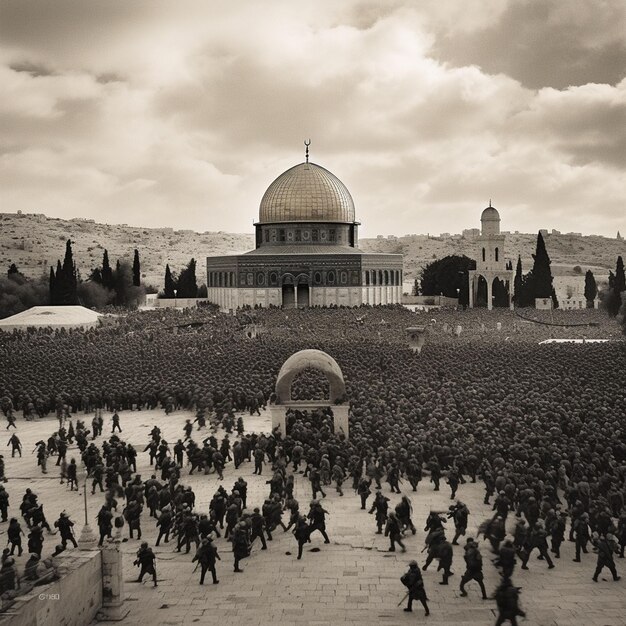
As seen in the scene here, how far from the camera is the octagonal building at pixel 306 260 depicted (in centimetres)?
6506

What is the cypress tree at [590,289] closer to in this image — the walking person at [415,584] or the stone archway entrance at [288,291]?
the stone archway entrance at [288,291]

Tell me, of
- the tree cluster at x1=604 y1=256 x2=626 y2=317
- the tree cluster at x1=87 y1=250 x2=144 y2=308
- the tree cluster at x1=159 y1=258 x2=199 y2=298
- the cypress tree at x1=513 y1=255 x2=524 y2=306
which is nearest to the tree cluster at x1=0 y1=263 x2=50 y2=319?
the tree cluster at x1=87 y1=250 x2=144 y2=308

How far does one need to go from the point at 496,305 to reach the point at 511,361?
132 feet

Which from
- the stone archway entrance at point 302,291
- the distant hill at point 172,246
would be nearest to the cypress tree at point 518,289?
the stone archway entrance at point 302,291

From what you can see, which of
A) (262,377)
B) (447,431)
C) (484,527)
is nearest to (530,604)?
(484,527)

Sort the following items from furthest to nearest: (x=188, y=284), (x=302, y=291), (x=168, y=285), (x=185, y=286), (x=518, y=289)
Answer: (x=185, y=286), (x=188, y=284), (x=168, y=285), (x=518, y=289), (x=302, y=291)

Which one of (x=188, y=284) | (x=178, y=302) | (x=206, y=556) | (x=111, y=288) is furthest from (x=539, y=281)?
(x=206, y=556)

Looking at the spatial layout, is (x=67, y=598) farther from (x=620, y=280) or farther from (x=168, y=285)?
(x=168, y=285)

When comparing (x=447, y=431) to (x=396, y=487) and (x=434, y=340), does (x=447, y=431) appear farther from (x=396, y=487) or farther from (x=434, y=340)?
(x=434, y=340)

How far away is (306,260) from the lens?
214 feet

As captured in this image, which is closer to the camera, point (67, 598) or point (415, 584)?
point (67, 598)

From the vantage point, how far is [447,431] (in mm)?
20922

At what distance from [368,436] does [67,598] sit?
34.2 ft

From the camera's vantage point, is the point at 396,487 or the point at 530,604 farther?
the point at 396,487
